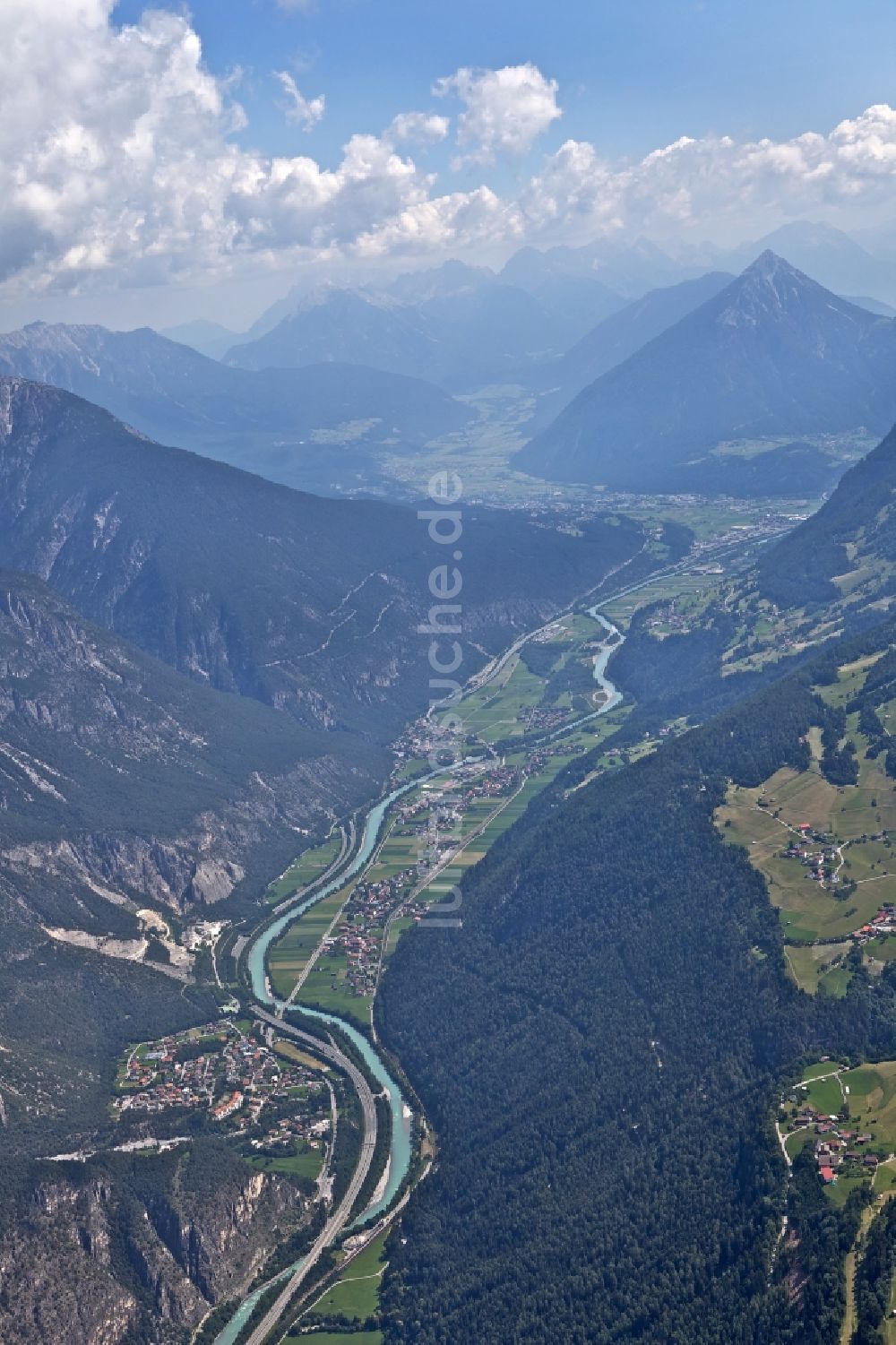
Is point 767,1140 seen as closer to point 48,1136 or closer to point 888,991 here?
point 888,991

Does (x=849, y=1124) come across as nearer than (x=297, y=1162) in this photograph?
Yes

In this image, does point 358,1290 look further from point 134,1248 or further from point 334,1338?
point 134,1248

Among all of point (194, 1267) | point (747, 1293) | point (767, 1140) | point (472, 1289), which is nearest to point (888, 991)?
point (767, 1140)

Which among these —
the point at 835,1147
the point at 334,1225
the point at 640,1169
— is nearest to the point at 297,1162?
the point at 334,1225

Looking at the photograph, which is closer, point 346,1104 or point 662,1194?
point 662,1194

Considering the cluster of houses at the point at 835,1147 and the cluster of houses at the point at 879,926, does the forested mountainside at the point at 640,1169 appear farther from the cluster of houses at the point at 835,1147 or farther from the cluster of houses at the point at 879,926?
the cluster of houses at the point at 879,926

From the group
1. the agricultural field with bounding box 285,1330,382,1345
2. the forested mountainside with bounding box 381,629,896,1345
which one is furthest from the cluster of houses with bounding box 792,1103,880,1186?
the agricultural field with bounding box 285,1330,382,1345

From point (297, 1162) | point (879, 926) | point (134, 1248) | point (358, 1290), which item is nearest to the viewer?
point (358, 1290)

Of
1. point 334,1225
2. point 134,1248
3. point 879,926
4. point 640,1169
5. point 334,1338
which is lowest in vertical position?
point 334,1338
